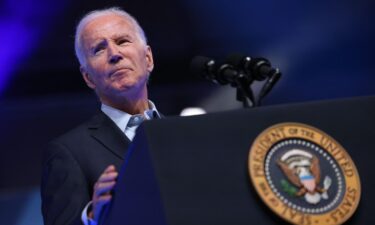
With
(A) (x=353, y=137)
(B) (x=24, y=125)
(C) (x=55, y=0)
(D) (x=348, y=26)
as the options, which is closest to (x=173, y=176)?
(A) (x=353, y=137)

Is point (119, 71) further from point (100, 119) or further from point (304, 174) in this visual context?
point (304, 174)

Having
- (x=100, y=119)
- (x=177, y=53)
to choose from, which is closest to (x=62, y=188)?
(x=100, y=119)

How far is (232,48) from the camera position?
11.8 feet

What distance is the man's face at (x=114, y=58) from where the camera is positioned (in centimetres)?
170

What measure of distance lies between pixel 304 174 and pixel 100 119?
Answer: 84 cm

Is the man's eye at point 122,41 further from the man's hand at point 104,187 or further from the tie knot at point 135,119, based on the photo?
the man's hand at point 104,187

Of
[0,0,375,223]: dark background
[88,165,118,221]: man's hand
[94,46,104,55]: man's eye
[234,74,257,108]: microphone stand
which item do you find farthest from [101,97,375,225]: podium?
[0,0,375,223]: dark background

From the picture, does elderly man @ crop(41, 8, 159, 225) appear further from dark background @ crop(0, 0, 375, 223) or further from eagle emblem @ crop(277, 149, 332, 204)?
dark background @ crop(0, 0, 375, 223)

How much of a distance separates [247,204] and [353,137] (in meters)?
0.23

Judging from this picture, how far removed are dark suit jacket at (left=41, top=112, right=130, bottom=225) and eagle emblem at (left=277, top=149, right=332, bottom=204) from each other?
0.51 m

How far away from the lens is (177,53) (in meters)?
3.59

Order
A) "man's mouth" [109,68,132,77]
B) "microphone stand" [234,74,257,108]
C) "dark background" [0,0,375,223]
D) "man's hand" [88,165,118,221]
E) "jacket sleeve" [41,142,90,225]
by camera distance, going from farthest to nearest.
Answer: "dark background" [0,0,375,223] → "man's mouth" [109,68,132,77] → "microphone stand" [234,74,257,108] → "jacket sleeve" [41,142,90,225] → "man's hand" [88,165,118,221]

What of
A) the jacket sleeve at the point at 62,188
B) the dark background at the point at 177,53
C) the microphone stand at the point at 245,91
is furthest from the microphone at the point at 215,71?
the dark background at the point at 177,53

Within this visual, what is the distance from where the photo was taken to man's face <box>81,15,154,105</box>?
1703 millimetres
